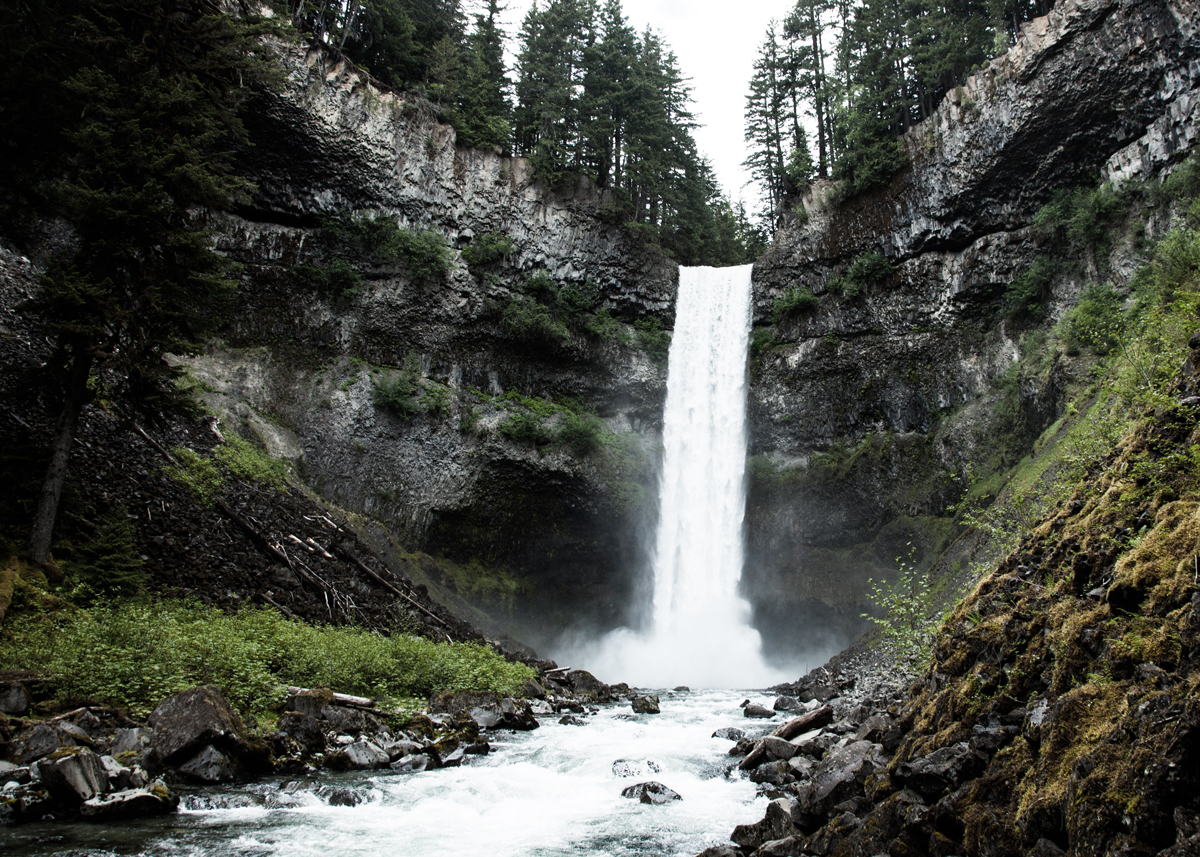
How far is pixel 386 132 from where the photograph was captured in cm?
2511

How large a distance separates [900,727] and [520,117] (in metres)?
33.2

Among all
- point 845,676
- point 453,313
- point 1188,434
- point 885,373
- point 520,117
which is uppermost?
point 520,117

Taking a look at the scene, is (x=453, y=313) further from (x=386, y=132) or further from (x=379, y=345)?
(x=386, y=132)

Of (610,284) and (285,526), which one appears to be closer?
(285,526)

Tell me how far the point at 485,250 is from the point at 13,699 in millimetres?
23088

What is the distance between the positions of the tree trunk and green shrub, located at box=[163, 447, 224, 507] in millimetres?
3560

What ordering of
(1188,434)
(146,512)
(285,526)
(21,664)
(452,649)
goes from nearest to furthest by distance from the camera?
(1188,434), (21,664), (146,512), (452,649), (285,526)

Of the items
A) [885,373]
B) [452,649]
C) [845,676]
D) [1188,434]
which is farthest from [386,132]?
[1188,434]

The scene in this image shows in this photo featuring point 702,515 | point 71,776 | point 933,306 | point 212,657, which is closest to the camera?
point 71,776

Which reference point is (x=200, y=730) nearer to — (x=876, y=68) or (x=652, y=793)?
(x=652, y=793)

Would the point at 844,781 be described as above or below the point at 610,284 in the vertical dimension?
below

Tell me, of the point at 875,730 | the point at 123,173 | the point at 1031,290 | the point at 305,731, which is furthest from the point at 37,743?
the point at 1031,290

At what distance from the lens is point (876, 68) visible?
28.3 meters

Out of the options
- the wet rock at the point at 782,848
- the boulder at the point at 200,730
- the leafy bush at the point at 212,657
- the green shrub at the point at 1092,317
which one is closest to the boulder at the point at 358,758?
the boulder at the point at 200,730
